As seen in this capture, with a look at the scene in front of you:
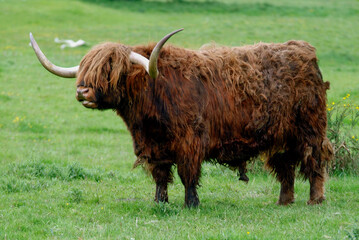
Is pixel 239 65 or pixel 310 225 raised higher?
pixel 239 65

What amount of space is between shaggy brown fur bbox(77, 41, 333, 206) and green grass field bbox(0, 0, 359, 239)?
57 centimetres

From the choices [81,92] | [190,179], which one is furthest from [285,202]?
[81,92]

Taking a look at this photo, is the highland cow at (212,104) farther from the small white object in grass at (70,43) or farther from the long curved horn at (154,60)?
the small white object in grass at (70,43)

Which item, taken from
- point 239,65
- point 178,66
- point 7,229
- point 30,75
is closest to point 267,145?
point 239,65

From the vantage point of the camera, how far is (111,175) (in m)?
9.19

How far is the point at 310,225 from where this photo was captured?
5.98 m

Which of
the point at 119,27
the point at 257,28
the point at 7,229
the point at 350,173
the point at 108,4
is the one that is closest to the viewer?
the point at 7,229

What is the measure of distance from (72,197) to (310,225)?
309cm

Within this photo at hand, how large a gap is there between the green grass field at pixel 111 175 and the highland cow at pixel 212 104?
1.92 feet

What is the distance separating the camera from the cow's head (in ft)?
21.3

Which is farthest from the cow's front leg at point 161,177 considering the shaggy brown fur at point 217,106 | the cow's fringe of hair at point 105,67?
the cow's fringe of hair at point 105,67

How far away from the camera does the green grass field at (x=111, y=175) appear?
19.6ft

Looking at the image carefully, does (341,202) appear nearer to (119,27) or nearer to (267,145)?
(267,145)

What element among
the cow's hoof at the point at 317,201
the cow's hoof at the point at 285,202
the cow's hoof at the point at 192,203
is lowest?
the cow's hoof at the point at 285,202
